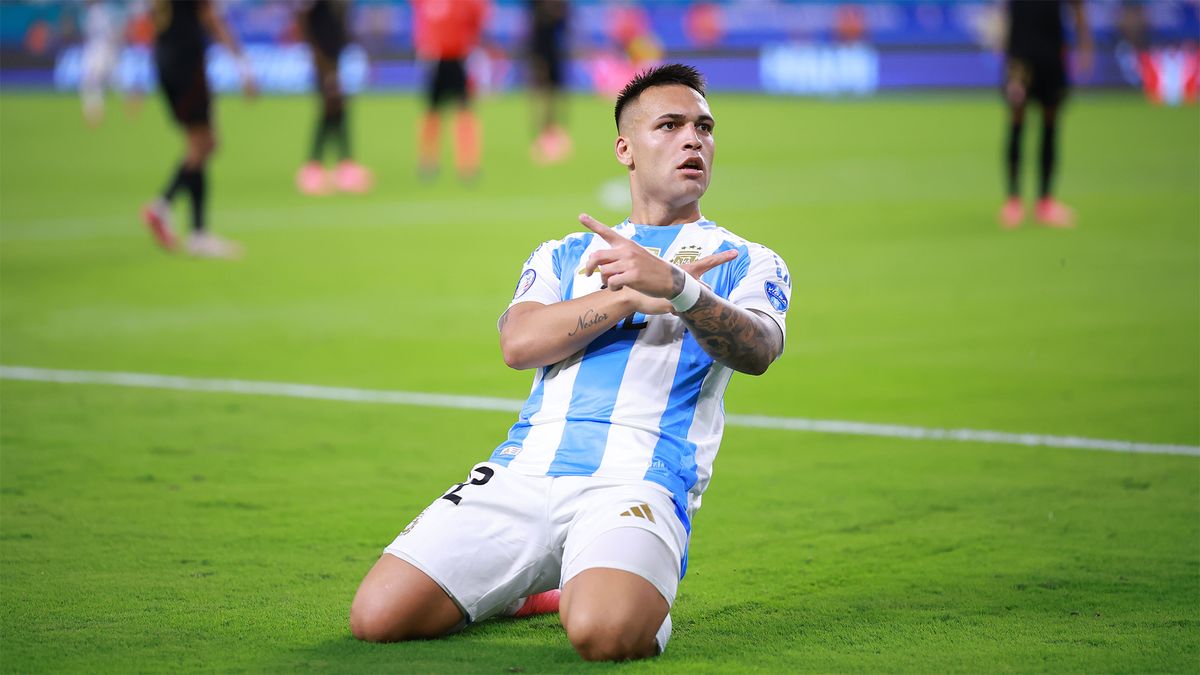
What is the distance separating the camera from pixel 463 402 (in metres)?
7.44

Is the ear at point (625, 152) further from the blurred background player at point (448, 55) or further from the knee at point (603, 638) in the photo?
the blurred background player at point (448, 55)

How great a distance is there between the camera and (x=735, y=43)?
35.2 metres

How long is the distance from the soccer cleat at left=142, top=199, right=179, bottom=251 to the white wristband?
9.11 metres

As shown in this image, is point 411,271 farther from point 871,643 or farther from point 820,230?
point 871,643

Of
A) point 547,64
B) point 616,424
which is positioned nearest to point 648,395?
point 616,424

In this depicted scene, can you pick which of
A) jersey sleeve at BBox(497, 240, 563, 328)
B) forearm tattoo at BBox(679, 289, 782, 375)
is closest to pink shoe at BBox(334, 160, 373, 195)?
jersey sleeve at BBox(497, 240, 563, 328)

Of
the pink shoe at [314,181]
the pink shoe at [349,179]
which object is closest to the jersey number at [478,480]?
the pink shoe at [314,181]

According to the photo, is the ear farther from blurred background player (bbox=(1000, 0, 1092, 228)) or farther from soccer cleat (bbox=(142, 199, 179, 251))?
blurred background player (bbox=(1000, 0, 1092, 228))

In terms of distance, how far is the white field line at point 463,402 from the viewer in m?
6.59

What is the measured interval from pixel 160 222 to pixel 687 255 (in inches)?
341

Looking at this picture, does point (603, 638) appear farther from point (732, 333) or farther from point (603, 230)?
point (603, 230)

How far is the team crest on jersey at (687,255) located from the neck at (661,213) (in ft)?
0.39

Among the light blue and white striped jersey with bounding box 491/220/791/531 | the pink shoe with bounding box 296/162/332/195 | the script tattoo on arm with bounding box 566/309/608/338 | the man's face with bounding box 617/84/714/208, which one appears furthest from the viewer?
the pink shoe with bounding box 296/162/332/195

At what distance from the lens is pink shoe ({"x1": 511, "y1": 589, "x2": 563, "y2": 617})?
4426mm
